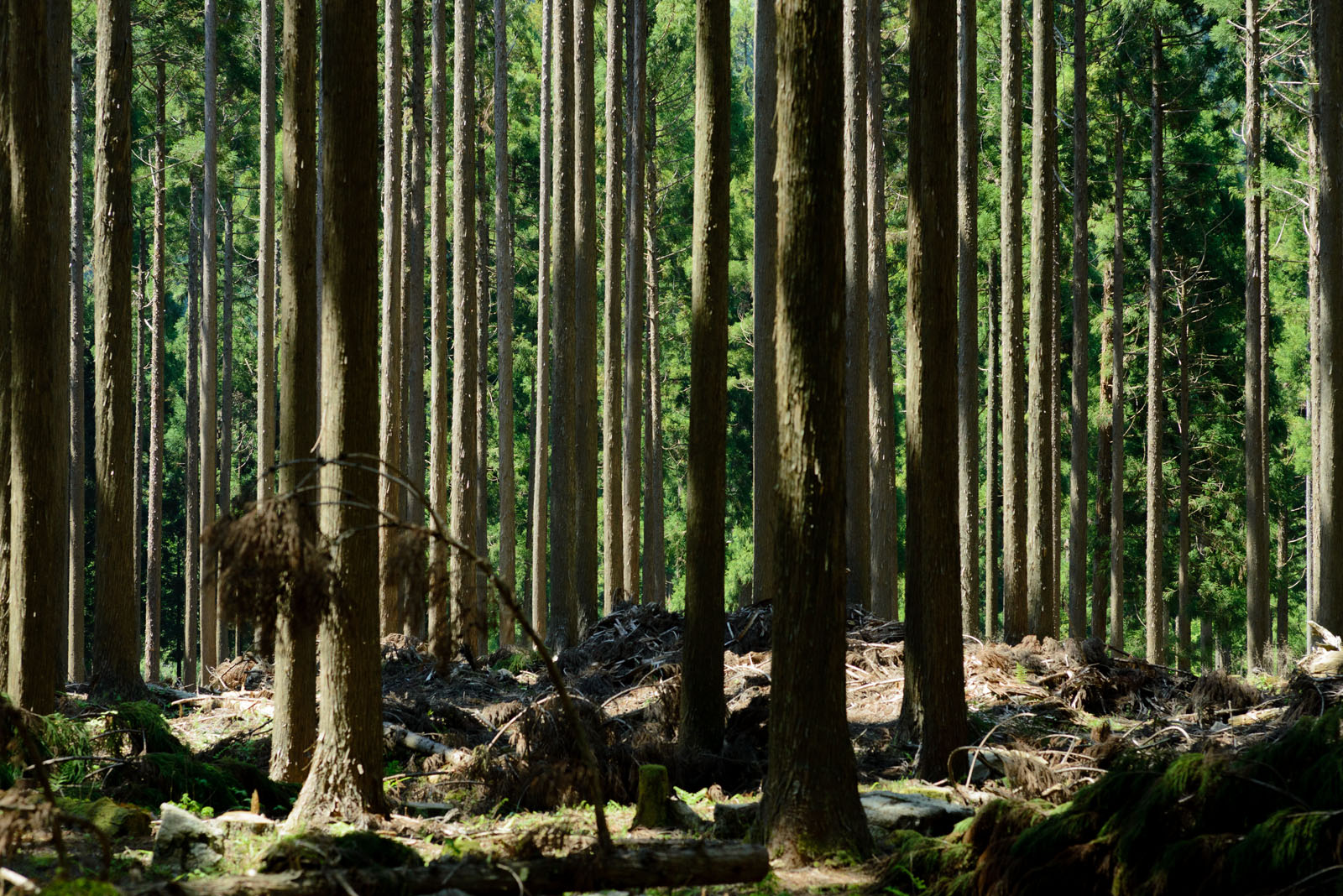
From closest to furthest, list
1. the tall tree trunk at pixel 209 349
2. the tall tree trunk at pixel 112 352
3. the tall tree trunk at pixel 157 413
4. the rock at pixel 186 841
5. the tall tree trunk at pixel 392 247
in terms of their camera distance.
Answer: the rock at pixel 186 841 < the tall tree trunk at pixel 112 352 < the tall tree trunk at pixel 392 247 < the tall tree trunk at pixel 209 349 < the tall tree trunk at pixel 157 413

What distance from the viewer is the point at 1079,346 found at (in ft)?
68.0

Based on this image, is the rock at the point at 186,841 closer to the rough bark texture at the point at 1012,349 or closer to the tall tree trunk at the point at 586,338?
the rough bark texture at the point at 1012,349

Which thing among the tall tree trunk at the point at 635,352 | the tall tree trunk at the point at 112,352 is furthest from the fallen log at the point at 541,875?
the tall tree trunk at the point at 635,352

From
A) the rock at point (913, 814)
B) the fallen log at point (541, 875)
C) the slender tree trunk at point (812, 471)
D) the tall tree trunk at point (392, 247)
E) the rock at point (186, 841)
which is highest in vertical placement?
the tall tree trunk at point (392, 247)

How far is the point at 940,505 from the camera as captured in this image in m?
8.11

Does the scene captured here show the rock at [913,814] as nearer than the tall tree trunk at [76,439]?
Yes

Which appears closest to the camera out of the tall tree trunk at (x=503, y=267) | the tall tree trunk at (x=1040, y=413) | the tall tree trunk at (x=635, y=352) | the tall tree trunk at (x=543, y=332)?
the tall tree trunk at (x=1040, y=413)

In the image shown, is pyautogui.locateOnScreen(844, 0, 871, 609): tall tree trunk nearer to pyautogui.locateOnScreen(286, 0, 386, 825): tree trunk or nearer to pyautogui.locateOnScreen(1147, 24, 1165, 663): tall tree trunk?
pyautogui.locateOnScreen(286, 0, 386, 825): tree trunk

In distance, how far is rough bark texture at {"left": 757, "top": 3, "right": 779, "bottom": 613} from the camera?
13469 mm

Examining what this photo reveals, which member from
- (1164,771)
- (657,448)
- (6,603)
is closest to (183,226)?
(657,448)

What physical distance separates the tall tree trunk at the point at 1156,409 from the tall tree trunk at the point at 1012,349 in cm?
715

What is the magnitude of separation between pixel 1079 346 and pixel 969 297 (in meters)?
6.59

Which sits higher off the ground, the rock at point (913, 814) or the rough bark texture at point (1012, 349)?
the rough bark texture at point (1012, 349)

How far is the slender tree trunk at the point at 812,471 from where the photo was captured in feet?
20.5
